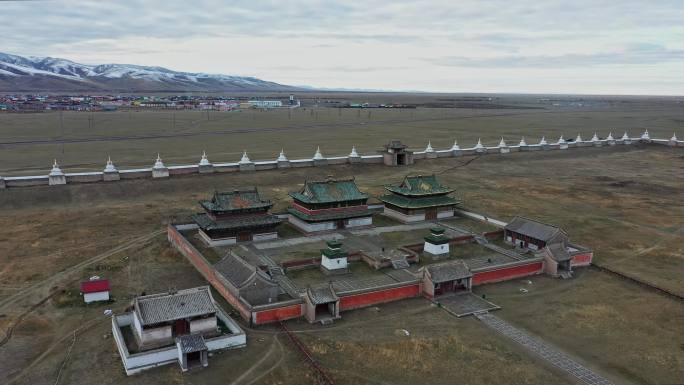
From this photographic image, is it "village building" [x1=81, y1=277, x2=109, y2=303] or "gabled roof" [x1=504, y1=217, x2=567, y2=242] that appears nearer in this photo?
"village building" [x1=81, y1=277, x2=109, y2=303]

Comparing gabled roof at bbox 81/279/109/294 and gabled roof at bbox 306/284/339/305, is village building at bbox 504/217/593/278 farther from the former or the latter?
gabled roof at bbox 81/279/109/294

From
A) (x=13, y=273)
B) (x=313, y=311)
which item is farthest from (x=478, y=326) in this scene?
(x=13, y=273)

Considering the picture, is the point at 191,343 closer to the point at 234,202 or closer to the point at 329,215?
the point at 234,202

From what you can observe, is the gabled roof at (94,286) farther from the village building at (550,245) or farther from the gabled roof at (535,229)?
the gabled roof at (535,229)

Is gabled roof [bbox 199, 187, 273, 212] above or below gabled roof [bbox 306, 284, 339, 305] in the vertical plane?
above

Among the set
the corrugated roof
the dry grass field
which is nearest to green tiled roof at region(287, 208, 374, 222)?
the dry grass field

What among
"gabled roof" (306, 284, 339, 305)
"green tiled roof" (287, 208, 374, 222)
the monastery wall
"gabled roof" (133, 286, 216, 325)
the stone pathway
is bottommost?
the stone pathway
